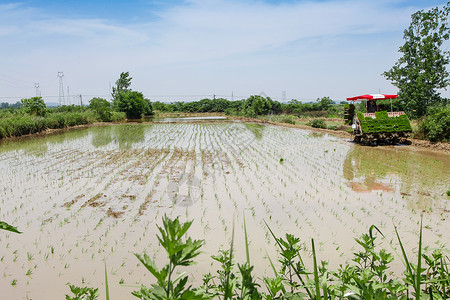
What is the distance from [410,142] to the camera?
14.5 metres

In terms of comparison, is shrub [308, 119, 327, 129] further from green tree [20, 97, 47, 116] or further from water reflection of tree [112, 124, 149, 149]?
green tree [20, 97, 47, 116]

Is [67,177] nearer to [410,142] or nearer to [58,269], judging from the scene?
[58,269]

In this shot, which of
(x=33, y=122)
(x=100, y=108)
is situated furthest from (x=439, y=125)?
(x=100, y=108)

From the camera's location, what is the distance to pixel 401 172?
907cm

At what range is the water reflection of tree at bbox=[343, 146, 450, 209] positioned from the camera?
282 inches

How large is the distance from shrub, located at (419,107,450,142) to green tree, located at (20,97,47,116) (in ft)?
84.6

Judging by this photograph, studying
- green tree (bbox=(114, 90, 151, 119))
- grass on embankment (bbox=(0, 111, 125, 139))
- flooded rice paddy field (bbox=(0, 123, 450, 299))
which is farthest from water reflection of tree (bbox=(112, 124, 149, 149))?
green tree (bbox=(114, 90, 151, 119))

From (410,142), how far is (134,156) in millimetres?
12794

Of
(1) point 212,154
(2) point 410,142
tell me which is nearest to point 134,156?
(1) point 212,154

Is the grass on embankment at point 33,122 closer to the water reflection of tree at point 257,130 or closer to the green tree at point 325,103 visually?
the water reflection of tree at point 257,130

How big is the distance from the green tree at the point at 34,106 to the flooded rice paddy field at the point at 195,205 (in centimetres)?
1343

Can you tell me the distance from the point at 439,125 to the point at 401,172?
243 inches

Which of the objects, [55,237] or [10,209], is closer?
[55,237]

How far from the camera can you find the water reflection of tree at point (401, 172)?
715cm
